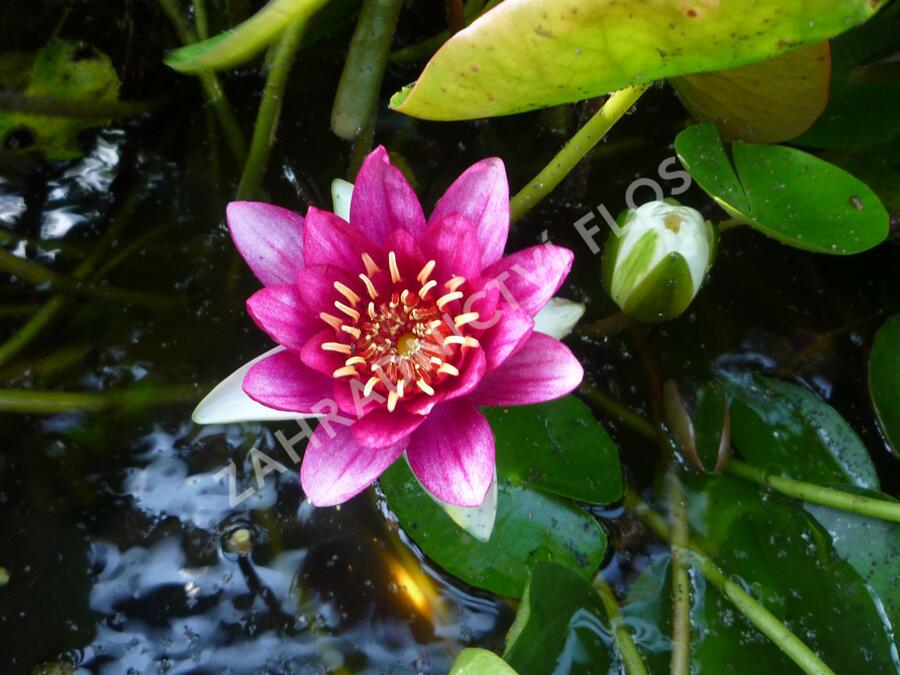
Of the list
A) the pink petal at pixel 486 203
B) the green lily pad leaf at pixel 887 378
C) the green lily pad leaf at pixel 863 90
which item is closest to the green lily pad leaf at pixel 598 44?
the pink petal at pixel 486 203

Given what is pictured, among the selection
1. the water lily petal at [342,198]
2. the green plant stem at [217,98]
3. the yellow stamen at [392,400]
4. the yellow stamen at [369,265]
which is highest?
the green plant stem at [217,98]

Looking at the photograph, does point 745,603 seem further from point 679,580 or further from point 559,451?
point 559,451

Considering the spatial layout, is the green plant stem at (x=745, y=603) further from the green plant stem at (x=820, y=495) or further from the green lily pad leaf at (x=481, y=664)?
the green lily pad leaf at (x=481, y=664)

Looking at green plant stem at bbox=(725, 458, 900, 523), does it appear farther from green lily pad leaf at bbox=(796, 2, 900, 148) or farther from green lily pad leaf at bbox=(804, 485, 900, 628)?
green lily pad leaf at bbox=(796, 2, 900, 148)

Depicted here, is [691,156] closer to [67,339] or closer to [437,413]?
[437,413]

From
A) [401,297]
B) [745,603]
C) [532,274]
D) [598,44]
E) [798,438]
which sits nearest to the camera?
[598,44]

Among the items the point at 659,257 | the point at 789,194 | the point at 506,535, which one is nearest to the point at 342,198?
the point at 659,257

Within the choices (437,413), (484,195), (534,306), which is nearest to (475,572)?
(437,413)
